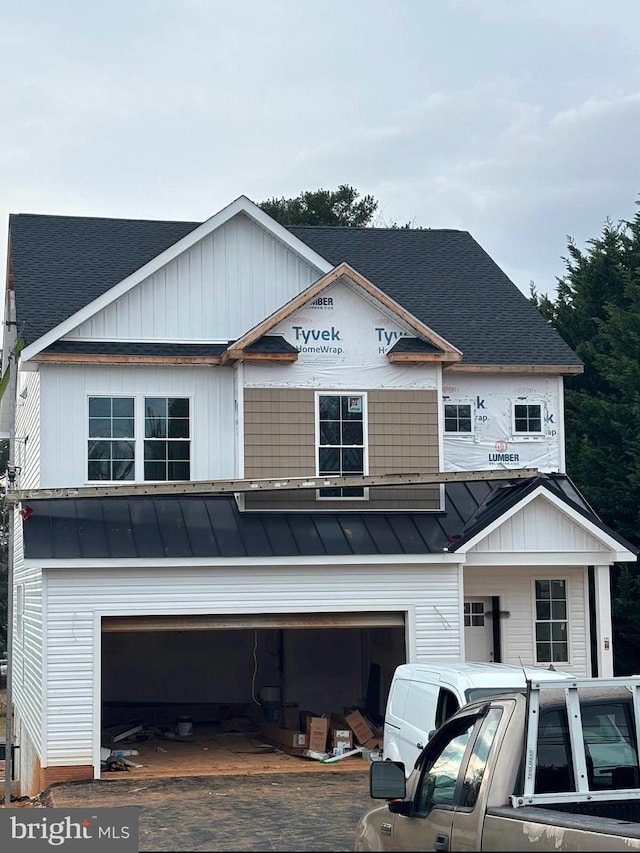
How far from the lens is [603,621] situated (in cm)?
2034

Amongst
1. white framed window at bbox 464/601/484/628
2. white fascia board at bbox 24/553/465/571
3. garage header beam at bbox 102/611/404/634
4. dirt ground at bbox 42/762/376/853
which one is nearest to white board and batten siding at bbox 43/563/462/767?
white fascia board at bbox 24/553/465/571

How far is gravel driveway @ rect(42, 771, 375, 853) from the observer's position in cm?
1376

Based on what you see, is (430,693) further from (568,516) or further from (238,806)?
(568,516)

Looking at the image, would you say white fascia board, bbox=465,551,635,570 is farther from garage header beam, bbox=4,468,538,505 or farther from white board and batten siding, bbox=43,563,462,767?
garage header beam, bbox=4,468,538,505

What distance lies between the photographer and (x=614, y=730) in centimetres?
703

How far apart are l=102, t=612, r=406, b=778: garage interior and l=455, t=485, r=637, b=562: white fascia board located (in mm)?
1973

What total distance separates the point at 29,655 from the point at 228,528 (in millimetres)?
4945

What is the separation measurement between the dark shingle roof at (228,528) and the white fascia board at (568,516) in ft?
0.28

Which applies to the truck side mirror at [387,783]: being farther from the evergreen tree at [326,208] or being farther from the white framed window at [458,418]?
the evergreen tree at [326,208]

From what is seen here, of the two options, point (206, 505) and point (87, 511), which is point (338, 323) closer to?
point (206, 505)

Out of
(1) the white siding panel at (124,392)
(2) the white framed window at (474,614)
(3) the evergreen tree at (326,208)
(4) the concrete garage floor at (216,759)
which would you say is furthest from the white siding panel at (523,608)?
(3) the evergreen tree at (326,208)


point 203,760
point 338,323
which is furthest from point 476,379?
point 203,760

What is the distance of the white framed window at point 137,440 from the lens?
68.2 ft

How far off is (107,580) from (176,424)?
137 inches
